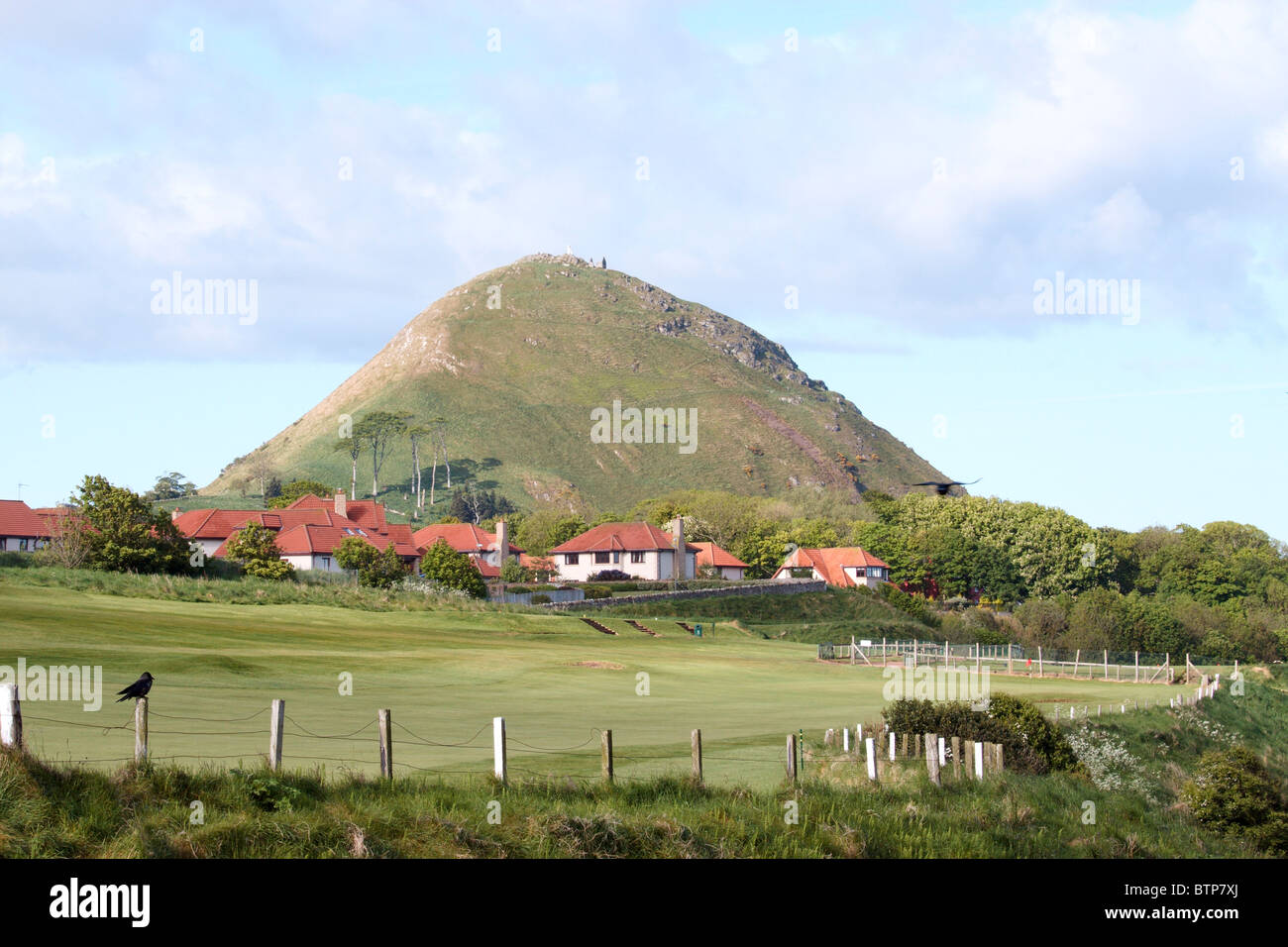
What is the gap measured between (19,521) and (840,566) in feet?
302

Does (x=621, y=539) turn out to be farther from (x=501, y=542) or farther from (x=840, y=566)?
(x=840, y=566)

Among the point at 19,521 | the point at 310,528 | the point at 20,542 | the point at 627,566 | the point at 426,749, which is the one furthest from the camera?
the point at 627,566

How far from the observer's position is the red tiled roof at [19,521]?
383ft

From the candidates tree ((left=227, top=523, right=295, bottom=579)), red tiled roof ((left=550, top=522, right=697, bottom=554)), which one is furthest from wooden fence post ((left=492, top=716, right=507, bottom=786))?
red tiled roof ((left=550, top=522, right=697, bottom=554))

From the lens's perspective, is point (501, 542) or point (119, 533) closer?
point (119, 533)

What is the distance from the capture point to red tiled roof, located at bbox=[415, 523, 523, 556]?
481 feet

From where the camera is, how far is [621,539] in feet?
473

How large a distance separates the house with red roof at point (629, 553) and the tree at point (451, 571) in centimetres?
3402

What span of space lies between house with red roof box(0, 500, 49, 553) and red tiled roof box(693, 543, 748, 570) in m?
73.0

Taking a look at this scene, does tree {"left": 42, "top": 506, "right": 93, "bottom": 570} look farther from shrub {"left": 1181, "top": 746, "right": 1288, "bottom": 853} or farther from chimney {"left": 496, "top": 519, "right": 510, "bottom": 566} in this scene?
shrub {"left": 1181, "top": 746, "right": 1288, "bottom": 853}

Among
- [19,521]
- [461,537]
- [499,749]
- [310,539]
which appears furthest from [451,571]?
[499,749]
